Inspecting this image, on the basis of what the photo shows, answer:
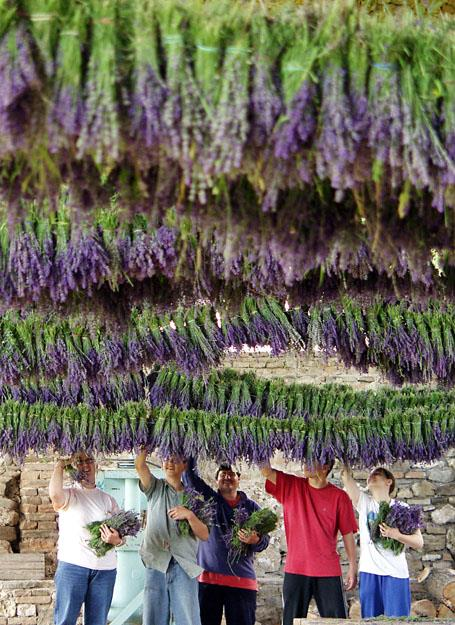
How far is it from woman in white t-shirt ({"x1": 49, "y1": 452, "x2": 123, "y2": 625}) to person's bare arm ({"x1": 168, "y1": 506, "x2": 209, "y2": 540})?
374 mm

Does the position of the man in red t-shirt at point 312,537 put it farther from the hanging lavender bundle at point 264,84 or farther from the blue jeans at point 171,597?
the hanging lavender bundle at point 264,84

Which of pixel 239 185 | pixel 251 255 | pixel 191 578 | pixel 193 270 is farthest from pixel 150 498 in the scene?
pixel 239 185

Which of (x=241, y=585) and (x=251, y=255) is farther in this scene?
(x=241, y=585)

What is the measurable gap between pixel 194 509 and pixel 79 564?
2.58 feet

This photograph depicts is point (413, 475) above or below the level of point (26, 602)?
above

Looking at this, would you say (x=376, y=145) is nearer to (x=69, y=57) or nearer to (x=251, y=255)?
(x=69, y=57)

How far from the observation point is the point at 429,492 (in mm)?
10750

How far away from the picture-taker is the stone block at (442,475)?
1074cm

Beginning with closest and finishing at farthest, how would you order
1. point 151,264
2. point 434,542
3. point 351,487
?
1. point 151,264
2. point 351,487
3. point 434,542

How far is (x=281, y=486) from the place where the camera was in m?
7.15

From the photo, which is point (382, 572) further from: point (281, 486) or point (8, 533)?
point (8, 533)

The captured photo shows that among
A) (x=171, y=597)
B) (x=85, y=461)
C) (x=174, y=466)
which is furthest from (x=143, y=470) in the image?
(x=171, y=597)

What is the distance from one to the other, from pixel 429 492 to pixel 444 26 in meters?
9.11

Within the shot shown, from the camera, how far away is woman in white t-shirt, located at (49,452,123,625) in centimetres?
638
